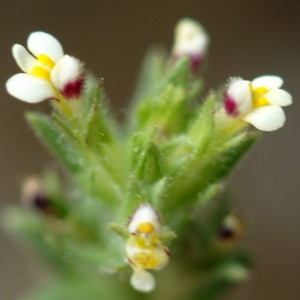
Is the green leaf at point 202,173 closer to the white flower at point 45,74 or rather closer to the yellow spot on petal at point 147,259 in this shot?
the yellow spot on petal at point 147,259

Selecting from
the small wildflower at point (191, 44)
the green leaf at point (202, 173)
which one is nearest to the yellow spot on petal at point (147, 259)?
the green leaf at point (202, 173)

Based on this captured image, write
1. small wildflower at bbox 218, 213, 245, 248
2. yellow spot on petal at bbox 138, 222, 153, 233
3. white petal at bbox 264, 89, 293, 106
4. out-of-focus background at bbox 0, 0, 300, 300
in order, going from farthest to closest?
1. out-of-focus background at bbox 0, 0, 300, 300
2. small wildflower at bbox 218, 213, 245, 248
3. white petal at bbox 264, 89, 293, 106
4. yellow spot on petal at bbox 138, 222, 153, 233

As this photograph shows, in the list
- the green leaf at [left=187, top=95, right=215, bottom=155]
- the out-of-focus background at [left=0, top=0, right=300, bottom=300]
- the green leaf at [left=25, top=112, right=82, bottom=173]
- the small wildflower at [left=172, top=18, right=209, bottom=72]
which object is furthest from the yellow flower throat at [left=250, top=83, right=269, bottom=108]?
the out-of-focus background at [left=0, top=0, right=300, bottom=300]

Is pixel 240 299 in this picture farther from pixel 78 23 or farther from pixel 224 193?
pixel 78 23

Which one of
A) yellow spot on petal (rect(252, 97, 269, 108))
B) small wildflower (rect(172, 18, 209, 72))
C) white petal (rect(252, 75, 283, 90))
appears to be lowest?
yellow spot on petal (rect(252, 97, 269, 108))

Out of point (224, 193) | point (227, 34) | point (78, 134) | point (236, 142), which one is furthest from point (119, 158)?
point (227, 34)

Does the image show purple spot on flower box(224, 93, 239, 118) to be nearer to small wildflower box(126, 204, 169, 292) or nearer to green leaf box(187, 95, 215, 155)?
green leaf box(187, 95, 215, 155)
